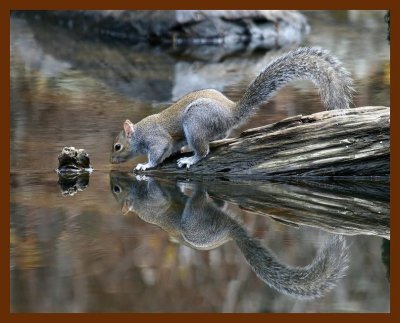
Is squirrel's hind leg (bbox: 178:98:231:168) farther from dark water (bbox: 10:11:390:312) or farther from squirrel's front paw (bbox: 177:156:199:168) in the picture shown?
dark water (bbox: 10:11:390:312)

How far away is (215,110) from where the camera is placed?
924 cm

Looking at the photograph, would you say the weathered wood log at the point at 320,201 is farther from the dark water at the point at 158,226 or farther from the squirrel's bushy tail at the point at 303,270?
the squirrel's bushy tail at the point at 303,270

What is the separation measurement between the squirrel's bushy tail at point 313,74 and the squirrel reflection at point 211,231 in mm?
1444

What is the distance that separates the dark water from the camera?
5723mm

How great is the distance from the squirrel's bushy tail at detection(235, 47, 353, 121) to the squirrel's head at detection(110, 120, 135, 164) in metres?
1.63

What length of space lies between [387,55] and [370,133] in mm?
11003

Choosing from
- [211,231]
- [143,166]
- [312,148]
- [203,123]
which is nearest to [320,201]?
[312,148]

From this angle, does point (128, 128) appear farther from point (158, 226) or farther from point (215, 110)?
Answer: point (158, 226)

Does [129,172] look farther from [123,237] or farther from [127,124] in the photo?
[123,237]

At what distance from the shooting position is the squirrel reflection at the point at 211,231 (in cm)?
618

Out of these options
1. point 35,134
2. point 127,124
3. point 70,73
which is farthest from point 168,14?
point 127,124

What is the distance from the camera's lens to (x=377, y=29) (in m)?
25.6

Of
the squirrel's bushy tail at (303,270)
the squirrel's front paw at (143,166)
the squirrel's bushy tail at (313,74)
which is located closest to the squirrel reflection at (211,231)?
the squirrel's bushy tail at (303,270)

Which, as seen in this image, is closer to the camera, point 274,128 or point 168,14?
point 274,128
